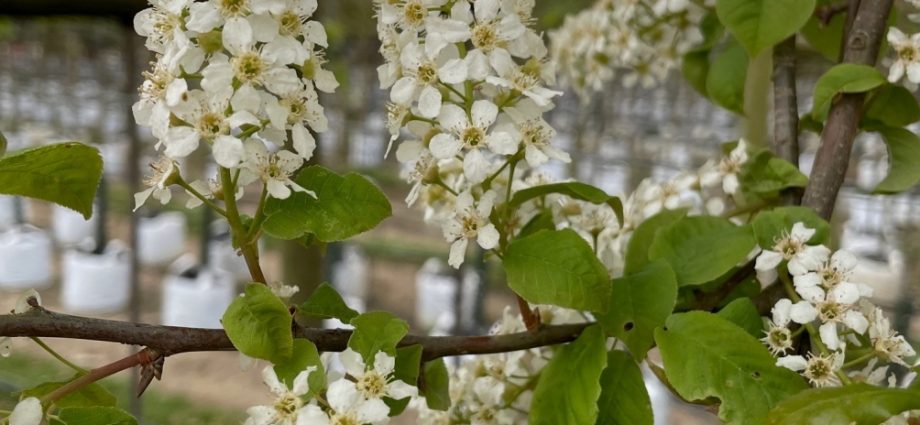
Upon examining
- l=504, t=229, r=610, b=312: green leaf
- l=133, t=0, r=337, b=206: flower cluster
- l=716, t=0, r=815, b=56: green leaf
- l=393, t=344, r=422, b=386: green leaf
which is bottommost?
l=393, t=344, r=422, b=386: green leaf

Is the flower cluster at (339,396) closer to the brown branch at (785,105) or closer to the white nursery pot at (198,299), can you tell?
the brown branch at (785,105)

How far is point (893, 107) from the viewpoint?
542 mm

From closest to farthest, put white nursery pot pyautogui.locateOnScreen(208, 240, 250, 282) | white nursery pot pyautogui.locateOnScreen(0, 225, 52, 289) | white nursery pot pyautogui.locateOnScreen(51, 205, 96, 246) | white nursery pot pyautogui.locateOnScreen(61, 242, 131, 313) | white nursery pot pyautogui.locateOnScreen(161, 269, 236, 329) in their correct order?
1. white nursery pot pyautogui.locateOnScreen(161, 269, 236, 329)
2. white nursery pot pyautogui.locateOnScreen(61, 242, 131, 313)
3. white nursery pot pyautogui.locateOnScreen(0, 225, 52, 289)
4. white nursery pot pyautogui.locateOnScreen(208, 240, 250, 282)
5. white nursery pot pyautogui.locateOnScreen(51, 205, 96, 246)

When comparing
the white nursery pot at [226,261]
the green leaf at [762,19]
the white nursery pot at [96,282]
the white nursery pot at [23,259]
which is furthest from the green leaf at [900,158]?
the white nursery pot at [23,259]

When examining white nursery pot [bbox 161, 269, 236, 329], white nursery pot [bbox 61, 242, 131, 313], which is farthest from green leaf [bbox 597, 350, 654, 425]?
white nursery pot [bbox 61, 242, 131, 313]

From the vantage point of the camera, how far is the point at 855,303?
43 centimetres

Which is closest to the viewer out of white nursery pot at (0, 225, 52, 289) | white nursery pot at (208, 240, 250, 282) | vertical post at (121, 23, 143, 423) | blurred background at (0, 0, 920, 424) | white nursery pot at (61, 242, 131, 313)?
vertical post at (121, 23, 143, 423)

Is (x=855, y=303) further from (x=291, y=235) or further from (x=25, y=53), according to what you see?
(x=25, y=53)

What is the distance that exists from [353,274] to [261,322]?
119 inches

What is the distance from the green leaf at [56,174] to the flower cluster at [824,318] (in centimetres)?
31

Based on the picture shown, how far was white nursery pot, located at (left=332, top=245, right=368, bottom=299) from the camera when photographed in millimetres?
3133

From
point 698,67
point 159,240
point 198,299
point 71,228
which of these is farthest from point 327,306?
point 71,228

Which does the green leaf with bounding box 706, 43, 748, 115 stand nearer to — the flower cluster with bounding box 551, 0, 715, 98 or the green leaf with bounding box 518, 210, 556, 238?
the flower cluster with bounding box 551, 0, 715, 98

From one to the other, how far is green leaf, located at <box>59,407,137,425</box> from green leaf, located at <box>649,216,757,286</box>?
0.28 meters
